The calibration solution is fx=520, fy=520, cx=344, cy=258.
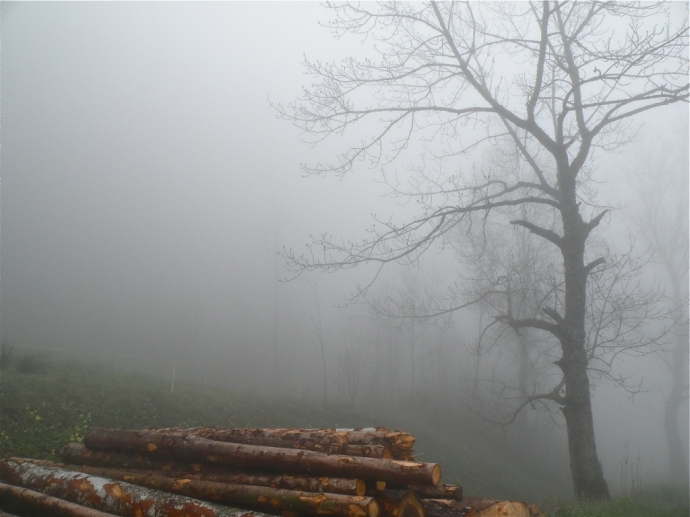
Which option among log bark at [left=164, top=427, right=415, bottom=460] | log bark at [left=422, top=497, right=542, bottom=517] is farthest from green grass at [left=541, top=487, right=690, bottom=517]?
log bark at [left=164, top=427, right=415, bottom=460]

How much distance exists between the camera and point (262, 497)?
367 centimetres

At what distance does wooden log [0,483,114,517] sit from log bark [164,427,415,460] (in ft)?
3.73

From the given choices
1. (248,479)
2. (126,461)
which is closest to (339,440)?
(248,479)

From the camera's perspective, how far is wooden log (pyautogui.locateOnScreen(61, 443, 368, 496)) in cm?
359

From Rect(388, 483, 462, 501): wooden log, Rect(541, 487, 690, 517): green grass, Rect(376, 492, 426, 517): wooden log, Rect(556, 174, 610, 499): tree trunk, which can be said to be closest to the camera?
Rect(376, 492, 426, 517): wooden log

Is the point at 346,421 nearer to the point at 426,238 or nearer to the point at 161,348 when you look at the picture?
the point at 426,238

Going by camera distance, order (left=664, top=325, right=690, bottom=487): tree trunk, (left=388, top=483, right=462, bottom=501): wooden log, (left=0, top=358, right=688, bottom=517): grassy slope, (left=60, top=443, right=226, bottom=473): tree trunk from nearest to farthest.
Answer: (left=388, top=483, right=462, bottom=501): wooden log, (left=60, top=443, right=226, bottom=473): tree trunk, (left=0, top=358, right=688, bottom=517): grassy slope, (left=664, top=325, right=690, bottom=487): tree trunk

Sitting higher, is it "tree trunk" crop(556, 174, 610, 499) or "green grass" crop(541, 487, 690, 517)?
"tree trunk" crop(556, 174, 610, 499)

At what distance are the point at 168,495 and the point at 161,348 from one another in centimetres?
2796

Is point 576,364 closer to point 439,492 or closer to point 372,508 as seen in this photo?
point 439,492

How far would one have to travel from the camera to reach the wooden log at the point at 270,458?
3584 millimetres

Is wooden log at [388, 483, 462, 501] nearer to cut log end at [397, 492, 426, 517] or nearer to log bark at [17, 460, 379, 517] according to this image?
cut log end at [397, 492, 426, 517]

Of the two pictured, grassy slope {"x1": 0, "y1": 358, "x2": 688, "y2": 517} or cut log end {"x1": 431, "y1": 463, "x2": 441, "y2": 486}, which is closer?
cut log end {"x1": 431, "y1": 463, "x2": 441, "y2": 486}

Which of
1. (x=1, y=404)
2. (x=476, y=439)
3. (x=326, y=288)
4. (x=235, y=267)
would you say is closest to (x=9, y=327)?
(x=235, y=267)
